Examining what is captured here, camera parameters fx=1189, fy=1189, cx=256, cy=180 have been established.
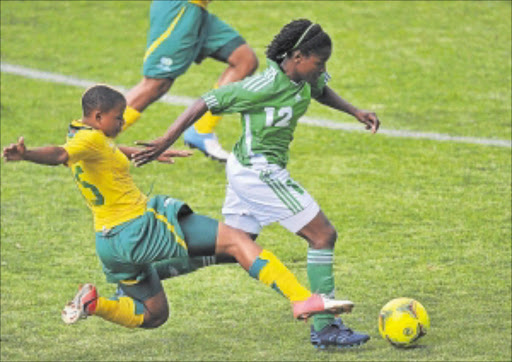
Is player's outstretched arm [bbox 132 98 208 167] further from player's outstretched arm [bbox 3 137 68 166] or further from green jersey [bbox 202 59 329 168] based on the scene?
player's outstretched arm [bbox 3 137 68 166]

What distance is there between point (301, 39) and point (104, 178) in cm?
147

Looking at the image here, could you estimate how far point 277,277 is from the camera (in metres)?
7.14

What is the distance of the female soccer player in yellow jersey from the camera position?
700 cm

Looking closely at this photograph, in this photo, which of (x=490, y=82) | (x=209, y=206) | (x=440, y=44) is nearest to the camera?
(x=209, y=206)

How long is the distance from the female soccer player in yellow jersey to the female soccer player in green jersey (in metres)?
0.31

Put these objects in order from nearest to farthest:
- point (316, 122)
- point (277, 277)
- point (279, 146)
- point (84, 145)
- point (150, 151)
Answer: point (84, 145) → point (150, 151) → point (277, 277) → point (279, 146) → point (316, 122)

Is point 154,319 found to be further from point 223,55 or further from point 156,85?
point 223,55

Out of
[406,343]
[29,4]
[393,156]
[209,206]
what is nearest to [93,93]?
[406,343]

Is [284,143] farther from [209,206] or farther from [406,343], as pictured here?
[209,206]

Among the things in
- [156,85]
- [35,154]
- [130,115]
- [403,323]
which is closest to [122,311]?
[35,154]

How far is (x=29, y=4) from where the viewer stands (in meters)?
18.0

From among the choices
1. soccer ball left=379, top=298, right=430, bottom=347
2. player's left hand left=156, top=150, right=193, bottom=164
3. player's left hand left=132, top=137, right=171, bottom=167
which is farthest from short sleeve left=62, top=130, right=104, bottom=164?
soccer ball left=379, top=298, right=430, bottom=347

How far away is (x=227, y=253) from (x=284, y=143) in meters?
0.81

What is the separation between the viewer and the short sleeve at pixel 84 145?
6.78 meters
